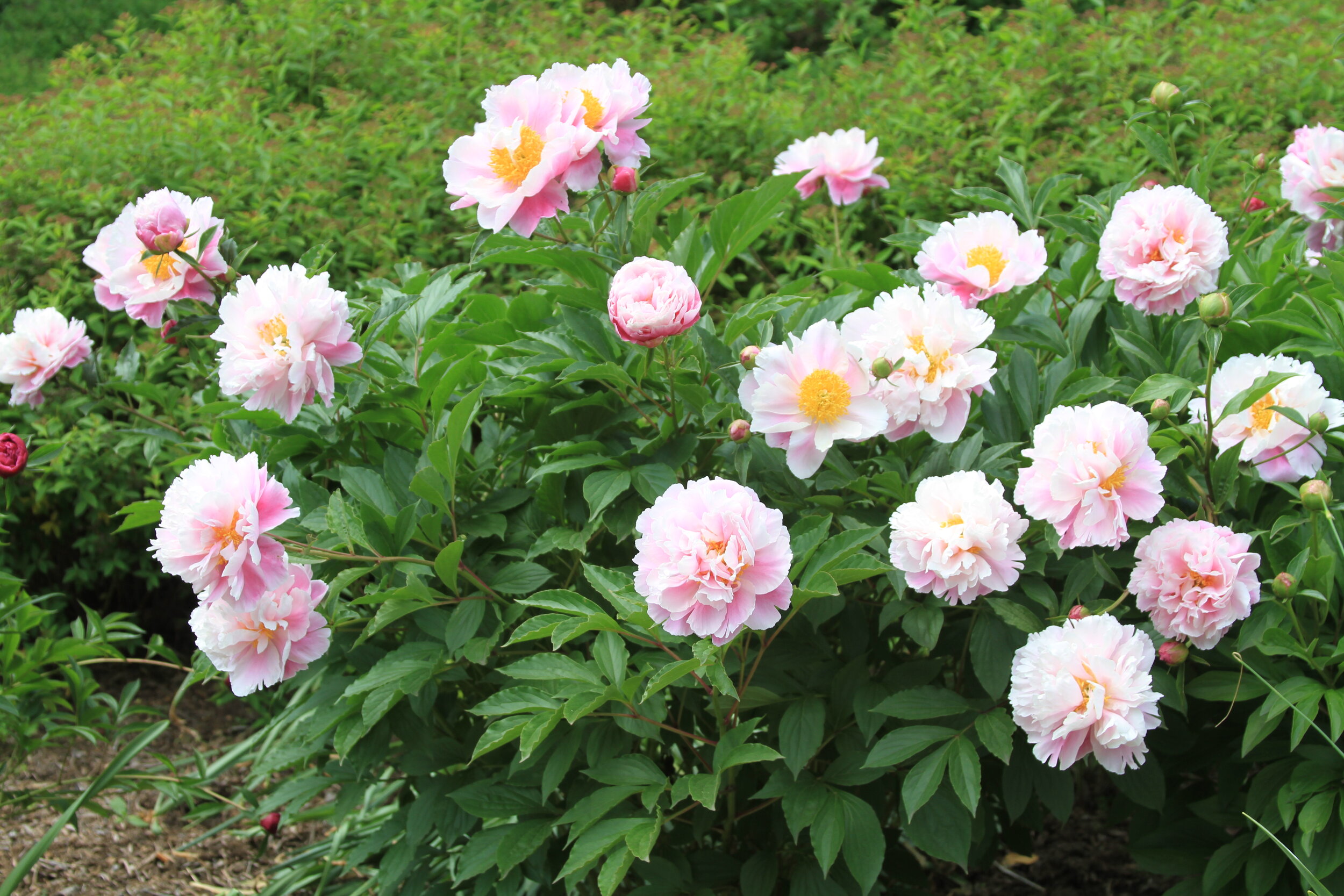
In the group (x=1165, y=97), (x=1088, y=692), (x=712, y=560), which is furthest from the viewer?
(x=1165, y=97)

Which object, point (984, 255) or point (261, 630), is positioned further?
point (984, 255)

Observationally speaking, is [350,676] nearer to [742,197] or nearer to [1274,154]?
[742,197]

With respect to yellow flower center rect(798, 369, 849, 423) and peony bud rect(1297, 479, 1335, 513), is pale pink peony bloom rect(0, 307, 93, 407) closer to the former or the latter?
yellow flower center rect(798, 369, 849, 423)

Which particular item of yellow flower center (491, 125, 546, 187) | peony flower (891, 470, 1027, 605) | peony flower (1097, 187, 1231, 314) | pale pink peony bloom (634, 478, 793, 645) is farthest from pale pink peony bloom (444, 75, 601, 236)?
peony flower (1097, 187, 1231, 314)

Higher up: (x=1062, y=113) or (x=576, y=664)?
(x=576, y=664)

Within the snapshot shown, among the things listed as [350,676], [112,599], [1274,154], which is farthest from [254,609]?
[112,599]

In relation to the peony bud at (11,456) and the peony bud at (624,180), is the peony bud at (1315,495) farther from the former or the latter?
the peony bud at (11,456)

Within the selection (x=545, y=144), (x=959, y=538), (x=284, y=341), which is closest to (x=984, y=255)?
(x=959, y=538)

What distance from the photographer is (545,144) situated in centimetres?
156

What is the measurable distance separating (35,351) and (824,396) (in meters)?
1.37

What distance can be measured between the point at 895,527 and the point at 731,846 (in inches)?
27.9

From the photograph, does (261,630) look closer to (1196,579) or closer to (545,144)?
(545,144)

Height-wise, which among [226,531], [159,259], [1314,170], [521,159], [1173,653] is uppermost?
[521,159]

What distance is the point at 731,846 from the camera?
5.95 feet
